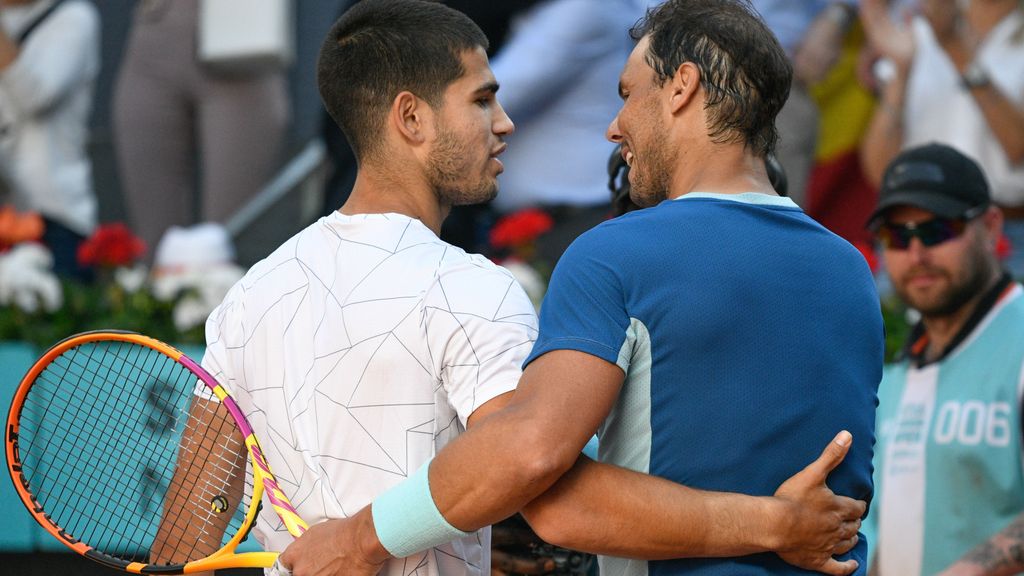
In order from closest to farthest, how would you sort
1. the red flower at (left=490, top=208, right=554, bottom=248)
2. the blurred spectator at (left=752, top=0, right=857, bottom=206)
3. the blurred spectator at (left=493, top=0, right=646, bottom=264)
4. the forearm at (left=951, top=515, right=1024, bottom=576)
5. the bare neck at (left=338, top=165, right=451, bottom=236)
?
the bare neck at (left=338, top=165, right=451, bottom=236), the forearm at (left=951, top=515, right=1024, bottom=576), the blurred spectator at (left=493, top=0, right=646, bottom=264), the red flower at (left=490, top=208, right=554, bottom=248), the blurred spectator at (left=752, top=0, right=857, bottom=206)

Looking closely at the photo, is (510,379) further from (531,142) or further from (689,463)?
(531,142)

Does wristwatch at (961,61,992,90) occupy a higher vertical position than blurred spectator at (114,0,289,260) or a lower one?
higher

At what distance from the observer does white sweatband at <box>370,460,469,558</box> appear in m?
2.21

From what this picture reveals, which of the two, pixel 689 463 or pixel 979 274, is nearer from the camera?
pixel 689 463

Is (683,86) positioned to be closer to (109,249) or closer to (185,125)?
(109,249)

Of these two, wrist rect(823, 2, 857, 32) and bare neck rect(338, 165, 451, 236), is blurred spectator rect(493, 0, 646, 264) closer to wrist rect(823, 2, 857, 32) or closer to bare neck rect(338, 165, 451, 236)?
wrist rect(823, 2, 857, 32)

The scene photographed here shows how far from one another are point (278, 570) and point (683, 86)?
1.09 metres

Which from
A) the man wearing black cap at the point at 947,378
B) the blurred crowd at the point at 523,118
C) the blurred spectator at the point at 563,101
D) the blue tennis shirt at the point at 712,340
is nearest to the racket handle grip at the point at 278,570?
the blue tennis shirt at the point at 712,340

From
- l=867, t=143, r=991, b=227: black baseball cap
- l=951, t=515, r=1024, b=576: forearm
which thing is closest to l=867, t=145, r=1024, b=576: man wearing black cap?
l=867, t=143, r=991, b=227: black baseball cap

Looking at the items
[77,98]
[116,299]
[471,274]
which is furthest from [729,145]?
[77,98]

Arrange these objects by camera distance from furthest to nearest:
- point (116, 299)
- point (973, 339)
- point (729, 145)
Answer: point (116, 299), point (973, 339), point (729, 145)

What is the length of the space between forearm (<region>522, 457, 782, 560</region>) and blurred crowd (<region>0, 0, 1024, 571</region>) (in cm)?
249

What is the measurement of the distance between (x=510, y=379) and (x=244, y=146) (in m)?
4.52

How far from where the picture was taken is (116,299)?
18.8ft
